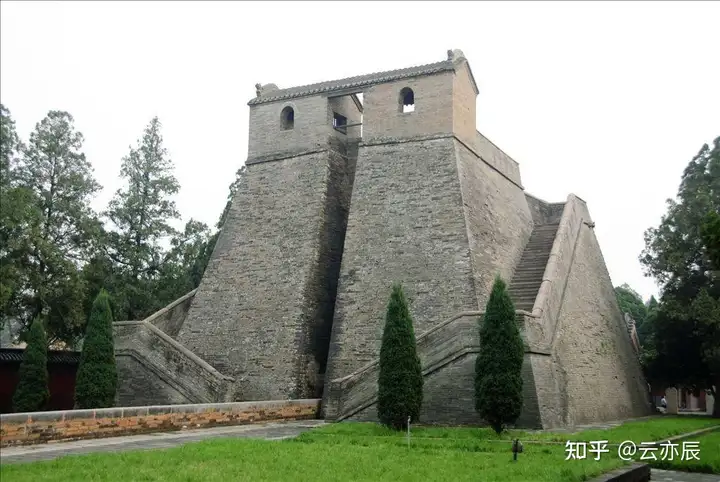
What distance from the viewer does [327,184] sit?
1666cm

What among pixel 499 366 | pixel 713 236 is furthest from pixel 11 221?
pixel 713 236

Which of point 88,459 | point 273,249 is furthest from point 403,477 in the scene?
point 273,249

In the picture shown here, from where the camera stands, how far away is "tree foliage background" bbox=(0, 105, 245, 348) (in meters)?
15.9

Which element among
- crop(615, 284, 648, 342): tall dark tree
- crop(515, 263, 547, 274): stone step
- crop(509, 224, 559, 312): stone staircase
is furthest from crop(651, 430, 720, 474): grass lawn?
crop(615, 284, 648, 342): tall dark tree

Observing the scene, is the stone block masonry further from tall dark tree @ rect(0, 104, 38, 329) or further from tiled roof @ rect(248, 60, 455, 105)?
tall dark tree @ rect(0, 104, 38, 329)

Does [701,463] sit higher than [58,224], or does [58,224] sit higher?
[58,224]

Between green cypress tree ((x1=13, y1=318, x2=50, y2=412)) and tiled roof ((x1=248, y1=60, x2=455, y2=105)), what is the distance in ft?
24.3

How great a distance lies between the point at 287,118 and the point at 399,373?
8847 mm

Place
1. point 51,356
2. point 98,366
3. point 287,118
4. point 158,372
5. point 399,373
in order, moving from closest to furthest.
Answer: point 399,373
point 98,366
point 158,372
point 51,356
point 287,118

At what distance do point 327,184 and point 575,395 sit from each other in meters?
7.05

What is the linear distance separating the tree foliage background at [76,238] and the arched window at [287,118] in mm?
3693

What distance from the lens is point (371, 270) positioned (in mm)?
15039

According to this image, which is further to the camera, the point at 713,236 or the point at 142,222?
the point at 142,222

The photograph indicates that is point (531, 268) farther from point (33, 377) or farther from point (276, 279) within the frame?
point (33, 377)
